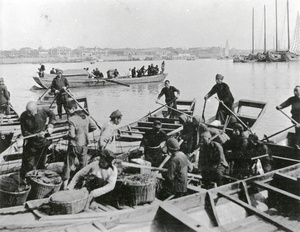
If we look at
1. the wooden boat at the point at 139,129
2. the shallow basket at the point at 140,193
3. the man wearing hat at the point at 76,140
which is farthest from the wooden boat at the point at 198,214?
the wooden boat at the point at 139,129

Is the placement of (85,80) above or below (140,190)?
above

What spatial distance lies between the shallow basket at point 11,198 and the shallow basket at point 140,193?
1715 millimetres

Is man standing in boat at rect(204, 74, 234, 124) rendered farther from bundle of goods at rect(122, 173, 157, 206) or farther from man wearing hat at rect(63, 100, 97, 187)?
bundle of goods at rect(122, 173, 157, 206)

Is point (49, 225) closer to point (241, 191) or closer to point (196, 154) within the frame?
point (241, 191)

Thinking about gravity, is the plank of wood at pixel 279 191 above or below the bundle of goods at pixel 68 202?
below

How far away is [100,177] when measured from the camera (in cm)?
539

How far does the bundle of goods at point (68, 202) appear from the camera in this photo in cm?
492

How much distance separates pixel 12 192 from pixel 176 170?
270 centimetres

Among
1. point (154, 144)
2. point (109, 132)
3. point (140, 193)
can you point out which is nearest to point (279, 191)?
point (140, 193)

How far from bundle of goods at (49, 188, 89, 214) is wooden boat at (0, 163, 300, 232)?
13 cm

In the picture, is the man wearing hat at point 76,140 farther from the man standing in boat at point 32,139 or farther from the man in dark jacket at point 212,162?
the man in dark jacket at point 212,162

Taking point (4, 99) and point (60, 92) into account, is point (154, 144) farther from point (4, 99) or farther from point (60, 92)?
point (4, 99)

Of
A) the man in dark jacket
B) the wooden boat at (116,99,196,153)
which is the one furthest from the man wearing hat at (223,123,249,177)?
the wooden boat at (116,99,196,153)

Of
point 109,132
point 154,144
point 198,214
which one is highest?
point 109,132
